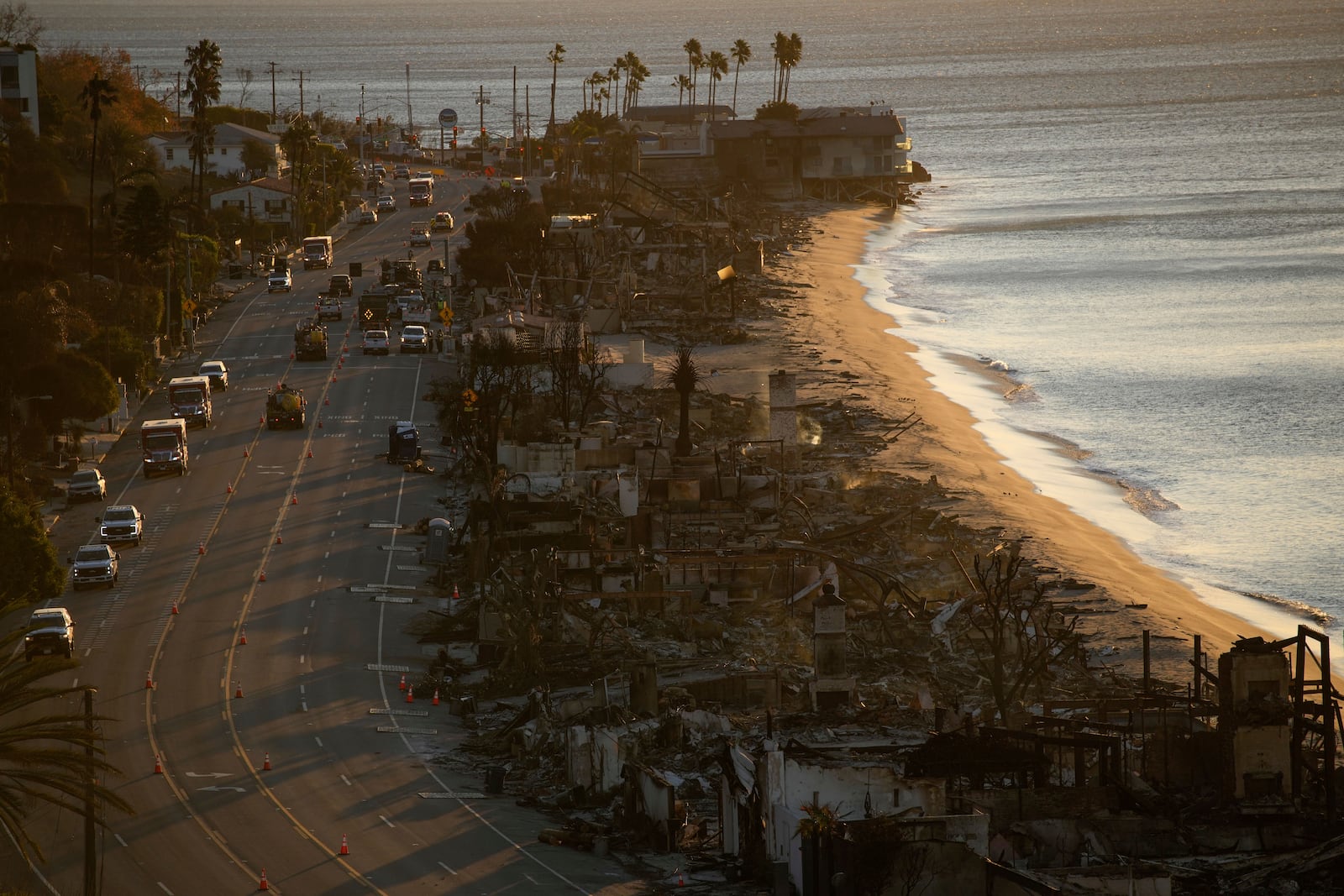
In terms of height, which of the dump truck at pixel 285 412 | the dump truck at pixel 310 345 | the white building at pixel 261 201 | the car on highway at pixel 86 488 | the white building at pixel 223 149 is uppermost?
the white building at pixel 223 149

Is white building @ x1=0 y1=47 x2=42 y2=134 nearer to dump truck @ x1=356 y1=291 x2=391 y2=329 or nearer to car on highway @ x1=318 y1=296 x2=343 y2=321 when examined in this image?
car on highway @ x1=318 y1=296 x2=343 y2=321

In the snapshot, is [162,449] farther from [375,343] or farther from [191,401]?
A: [375,343]

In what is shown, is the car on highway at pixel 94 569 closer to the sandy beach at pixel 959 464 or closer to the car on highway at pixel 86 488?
the car on highway at pixel 86 488

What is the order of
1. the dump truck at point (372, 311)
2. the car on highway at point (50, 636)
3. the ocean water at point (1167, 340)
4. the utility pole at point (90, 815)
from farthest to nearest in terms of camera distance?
1. the dump truck at point (372, 311)
2. the ocean water at point (1167, 340)
3. the car on highway at point (50, 636)
4. the utility pole at point (90, 815)

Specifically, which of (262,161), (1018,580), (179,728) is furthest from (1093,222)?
(179,728)

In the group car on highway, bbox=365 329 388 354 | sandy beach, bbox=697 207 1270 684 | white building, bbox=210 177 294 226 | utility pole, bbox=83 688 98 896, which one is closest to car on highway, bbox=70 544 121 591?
utility pole, bbox=83 688 98 896

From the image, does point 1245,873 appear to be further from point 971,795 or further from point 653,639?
point 653,639

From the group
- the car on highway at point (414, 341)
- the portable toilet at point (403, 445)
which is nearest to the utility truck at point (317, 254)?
the car on highway at point (414, 341)
